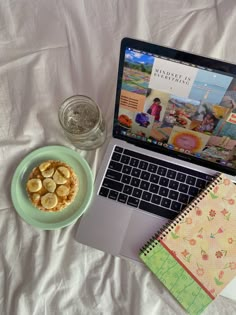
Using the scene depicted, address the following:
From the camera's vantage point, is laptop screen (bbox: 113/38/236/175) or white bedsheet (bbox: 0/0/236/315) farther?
white bedsheet (bbox: 0/0/236/315)

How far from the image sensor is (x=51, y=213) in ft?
2.34

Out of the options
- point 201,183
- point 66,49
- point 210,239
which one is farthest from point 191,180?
point 66,49

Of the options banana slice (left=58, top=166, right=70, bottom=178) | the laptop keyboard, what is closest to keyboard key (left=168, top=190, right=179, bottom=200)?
the laptop keyboard

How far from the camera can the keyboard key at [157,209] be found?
0.70 meters

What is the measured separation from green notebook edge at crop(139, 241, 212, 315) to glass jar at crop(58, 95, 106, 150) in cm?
25

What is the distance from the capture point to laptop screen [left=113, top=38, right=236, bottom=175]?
51 centimetres

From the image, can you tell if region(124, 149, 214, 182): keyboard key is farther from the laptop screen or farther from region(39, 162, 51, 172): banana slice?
region(39, 162, 51, 172): banana slice

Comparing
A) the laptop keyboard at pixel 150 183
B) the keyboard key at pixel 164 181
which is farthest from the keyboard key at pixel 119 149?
the keyboard key at pixel 164 181

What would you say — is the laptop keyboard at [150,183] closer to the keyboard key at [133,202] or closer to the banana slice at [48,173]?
the keyboard key at [133,202]

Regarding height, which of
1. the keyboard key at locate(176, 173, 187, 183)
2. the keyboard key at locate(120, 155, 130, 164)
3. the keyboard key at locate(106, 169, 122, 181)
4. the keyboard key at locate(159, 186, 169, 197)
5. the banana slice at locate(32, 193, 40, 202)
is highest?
the keyboard key at locate(176, 173, 187, 183)

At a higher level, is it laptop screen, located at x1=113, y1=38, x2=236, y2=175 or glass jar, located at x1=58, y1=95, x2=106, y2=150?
laptop screen, located at x1=113, y1=38, x2=236, y2=175

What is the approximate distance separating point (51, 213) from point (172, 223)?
0.24 m

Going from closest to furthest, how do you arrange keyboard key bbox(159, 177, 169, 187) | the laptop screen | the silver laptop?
the laptop screen
the silver laptop
keyboard key bbox(159, 177, 169, 187)

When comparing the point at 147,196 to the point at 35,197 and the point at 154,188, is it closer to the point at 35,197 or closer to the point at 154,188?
the point at 154,188
